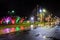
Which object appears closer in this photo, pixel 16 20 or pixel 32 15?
pixel 16 20

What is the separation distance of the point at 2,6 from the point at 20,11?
18.2 m

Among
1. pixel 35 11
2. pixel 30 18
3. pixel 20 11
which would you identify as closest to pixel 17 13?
pixel 20 11

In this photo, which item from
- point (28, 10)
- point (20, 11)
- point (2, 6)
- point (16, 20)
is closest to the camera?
point (2, 6)

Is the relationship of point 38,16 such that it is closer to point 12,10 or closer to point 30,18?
point 30,18

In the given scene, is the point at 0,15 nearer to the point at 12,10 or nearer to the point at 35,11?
the point at 12,10

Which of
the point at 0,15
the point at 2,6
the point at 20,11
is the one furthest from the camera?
the point at 20,11

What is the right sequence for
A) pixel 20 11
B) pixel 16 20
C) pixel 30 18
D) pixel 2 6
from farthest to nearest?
pixel 30 18 → pixel 20 11 → pixel 16 20 → pixel 2 6

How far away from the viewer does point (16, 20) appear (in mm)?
72625

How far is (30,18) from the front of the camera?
9244cm

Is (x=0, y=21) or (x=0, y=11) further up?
(x=0, y=11)

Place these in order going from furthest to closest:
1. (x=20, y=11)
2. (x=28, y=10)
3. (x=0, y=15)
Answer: (x=28, y=10), (x=20, y=11), (x=0, y=15)

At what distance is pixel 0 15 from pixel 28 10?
21.6 m

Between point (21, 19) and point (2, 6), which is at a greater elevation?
point (2, 6)

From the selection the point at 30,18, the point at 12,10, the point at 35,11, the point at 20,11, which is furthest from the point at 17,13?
the point at 35,11
